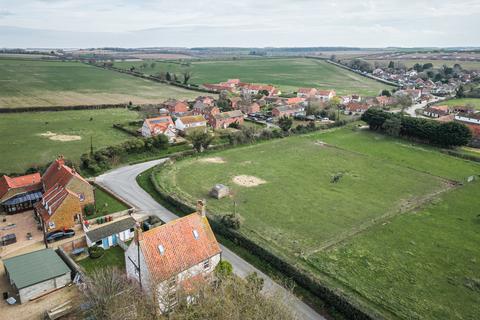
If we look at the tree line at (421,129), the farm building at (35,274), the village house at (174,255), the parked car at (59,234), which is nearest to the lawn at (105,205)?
the parked car at (59,234)

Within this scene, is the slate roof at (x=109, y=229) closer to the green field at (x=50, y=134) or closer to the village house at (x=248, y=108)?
the green field at (x=50, y=134)

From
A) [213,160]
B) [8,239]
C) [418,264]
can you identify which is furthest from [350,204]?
[8,239]

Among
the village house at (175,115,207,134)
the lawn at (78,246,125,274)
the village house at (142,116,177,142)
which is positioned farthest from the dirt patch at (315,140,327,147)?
the lawn at (78,246,125,274)

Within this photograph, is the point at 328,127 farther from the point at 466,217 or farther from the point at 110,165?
the point at 110,165

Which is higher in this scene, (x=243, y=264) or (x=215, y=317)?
(x=215, y=317)

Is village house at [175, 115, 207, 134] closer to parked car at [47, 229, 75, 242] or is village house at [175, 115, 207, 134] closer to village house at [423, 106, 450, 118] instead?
parked car at [47, 229, 75, 242]

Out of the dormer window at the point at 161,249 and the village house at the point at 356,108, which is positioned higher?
the dormer window at the point at 161,249

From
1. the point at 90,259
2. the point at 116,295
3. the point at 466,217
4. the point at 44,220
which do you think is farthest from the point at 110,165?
the point at 466,217
